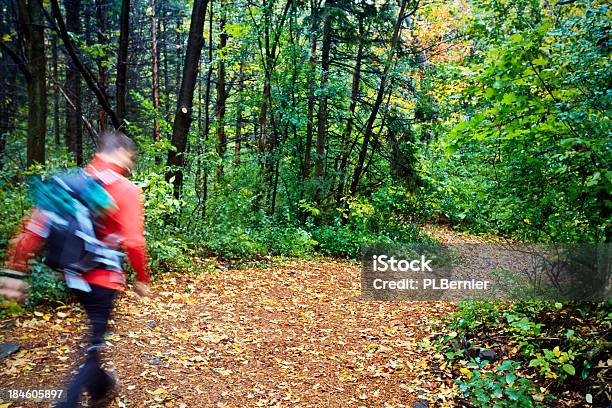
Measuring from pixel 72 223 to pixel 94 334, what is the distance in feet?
2.90

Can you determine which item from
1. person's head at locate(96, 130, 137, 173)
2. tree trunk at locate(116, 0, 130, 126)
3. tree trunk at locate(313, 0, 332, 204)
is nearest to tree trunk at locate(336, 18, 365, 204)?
tree trunk at locate(313, 0, 332, 204)

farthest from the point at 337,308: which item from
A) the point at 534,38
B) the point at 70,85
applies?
the point at 70,85

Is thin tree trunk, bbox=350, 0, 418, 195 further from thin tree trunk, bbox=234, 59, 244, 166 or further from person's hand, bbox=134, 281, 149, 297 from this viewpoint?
person's hand, bbox=134, 281, 149, 297

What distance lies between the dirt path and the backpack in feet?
5.55

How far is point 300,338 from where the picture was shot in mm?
5766

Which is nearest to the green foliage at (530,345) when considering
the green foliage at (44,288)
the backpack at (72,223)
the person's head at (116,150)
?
the backpack at (72,223)

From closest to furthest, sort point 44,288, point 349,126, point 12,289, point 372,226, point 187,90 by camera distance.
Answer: point 12,289 < point 44,288 < point 187,90 < point 372,226 < point 349,126

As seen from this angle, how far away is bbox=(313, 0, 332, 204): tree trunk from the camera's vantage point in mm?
11758

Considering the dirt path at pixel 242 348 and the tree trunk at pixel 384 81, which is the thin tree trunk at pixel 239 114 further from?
the dirt path at pixel 242 348

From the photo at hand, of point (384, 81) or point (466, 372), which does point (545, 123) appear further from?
point (384, 81)

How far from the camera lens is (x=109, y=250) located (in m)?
2.95

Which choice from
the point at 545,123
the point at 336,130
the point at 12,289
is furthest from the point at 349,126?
the point at 12,289

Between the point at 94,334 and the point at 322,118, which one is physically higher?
the point at 322,118

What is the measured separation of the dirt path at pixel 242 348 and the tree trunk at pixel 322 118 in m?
5.57
